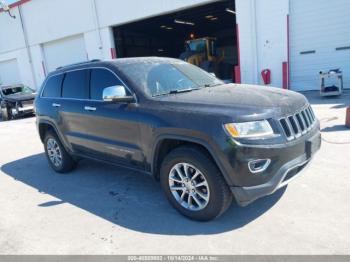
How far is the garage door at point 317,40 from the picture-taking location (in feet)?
37.6

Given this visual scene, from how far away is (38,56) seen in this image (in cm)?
2212

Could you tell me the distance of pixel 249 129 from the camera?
3021 millimetres

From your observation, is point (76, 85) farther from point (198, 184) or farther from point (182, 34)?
point (182, 34)

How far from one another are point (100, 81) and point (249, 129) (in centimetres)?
241

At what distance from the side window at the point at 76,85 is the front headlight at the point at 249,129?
256cm

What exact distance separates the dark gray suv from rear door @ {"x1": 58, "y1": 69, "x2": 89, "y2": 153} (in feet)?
0.06

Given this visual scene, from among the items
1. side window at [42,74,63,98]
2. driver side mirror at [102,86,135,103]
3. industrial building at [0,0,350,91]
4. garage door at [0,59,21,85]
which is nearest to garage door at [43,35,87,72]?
industrial building at [0,0,350,91]

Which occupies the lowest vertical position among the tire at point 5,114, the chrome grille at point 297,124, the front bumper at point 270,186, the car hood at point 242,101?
the tire at point 5,114

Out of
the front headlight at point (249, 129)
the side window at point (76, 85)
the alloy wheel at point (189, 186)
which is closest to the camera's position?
the front headlight at point (249, 129)

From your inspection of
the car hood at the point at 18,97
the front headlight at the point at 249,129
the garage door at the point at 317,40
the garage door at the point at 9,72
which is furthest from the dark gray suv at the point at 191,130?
the garage door at the point at 9,72

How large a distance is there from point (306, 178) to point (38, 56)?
72.4ft

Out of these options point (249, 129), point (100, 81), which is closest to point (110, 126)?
point (100, 81)

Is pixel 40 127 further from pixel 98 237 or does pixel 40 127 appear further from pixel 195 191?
pixel 195 191

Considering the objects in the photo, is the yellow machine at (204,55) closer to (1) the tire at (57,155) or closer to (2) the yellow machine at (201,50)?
(2) the yellow machine at (201,50)
